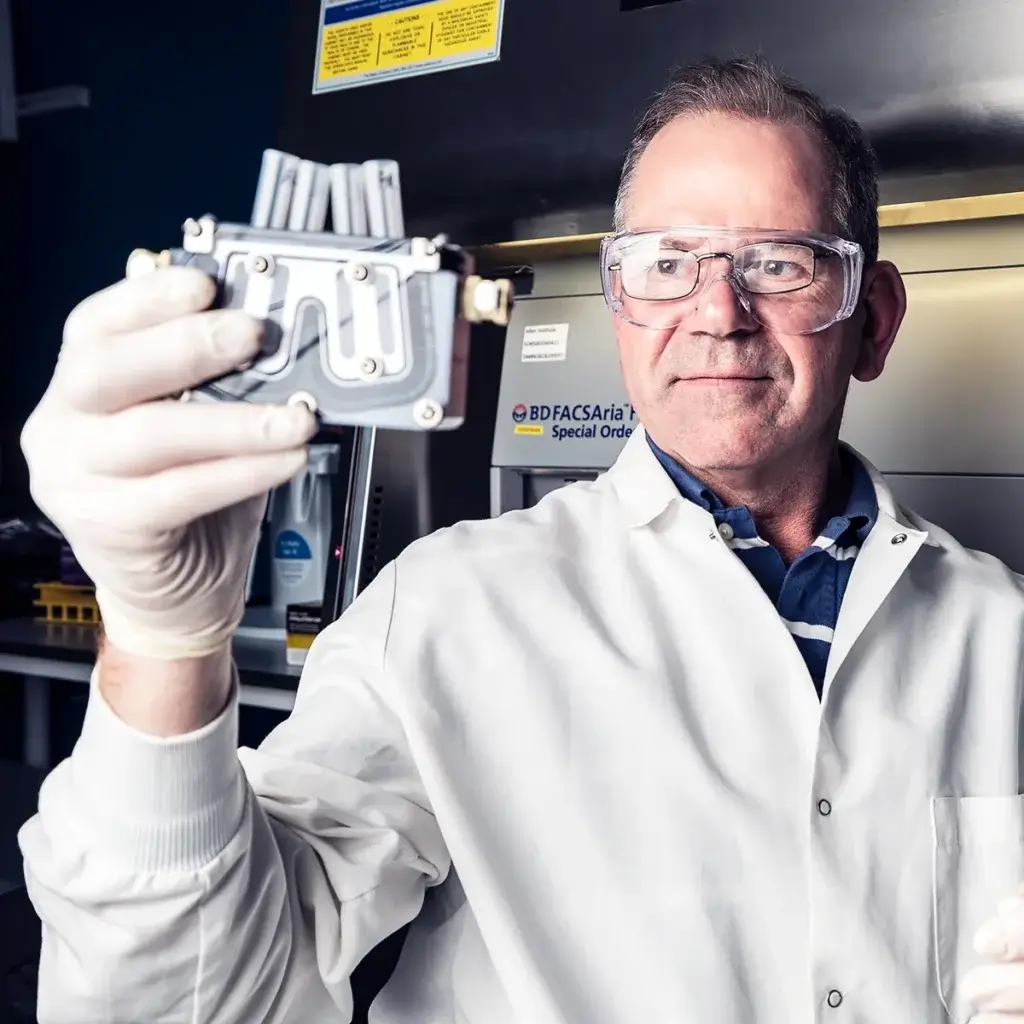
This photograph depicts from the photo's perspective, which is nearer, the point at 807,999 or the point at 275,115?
the point at 807,999

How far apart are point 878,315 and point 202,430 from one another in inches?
39.6

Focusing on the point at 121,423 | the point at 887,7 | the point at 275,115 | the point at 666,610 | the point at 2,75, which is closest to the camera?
the point at 121,423

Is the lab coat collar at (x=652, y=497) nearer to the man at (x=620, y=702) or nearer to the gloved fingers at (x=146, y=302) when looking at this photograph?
the man at (x=620, y=702)

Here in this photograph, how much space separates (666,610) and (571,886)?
303mm

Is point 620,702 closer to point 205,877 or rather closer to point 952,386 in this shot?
point 205,877

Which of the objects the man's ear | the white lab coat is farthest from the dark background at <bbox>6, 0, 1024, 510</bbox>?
the white lab coat

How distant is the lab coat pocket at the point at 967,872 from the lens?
1077mm

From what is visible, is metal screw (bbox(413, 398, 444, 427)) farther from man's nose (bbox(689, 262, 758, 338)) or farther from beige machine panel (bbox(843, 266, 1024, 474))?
beige machine panel (bbox(843, 266, 1024, 474))

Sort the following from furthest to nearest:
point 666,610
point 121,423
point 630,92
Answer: point 630,92
point 666,610
point 121,423

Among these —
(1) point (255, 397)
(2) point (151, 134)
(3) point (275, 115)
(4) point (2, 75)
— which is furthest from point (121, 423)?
(4) point (2, 75)

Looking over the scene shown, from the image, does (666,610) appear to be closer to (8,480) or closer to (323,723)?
(323,723)

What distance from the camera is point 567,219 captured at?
187cm

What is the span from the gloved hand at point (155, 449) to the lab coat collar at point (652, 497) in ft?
1.82

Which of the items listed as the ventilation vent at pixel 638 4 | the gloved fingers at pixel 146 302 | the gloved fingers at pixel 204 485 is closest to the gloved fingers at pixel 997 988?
the gloved fingers at pixel 204 485
